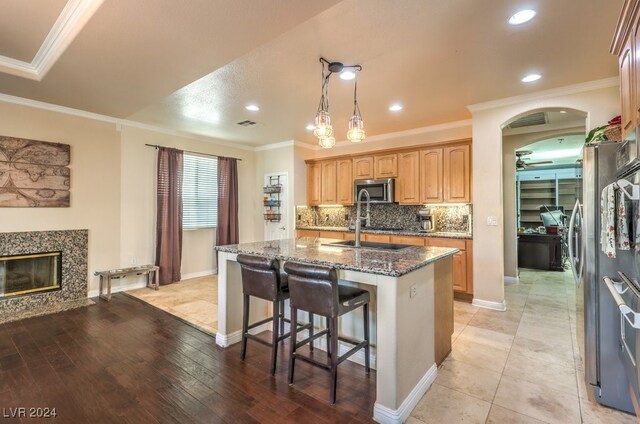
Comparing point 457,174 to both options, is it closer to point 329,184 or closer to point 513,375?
point 329,184

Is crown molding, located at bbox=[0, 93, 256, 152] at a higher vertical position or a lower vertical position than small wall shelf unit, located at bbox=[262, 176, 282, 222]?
higher

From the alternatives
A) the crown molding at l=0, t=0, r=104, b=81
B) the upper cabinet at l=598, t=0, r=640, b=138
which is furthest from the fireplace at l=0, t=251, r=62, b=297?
the upper cabinet at l=598, t=0, r=640, b=138

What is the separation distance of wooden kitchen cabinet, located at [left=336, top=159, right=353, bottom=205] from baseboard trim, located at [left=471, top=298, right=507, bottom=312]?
2.64 metres

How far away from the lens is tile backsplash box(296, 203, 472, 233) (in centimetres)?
Answer: 500

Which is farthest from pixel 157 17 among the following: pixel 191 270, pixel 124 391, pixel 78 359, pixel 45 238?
pixel 191 270

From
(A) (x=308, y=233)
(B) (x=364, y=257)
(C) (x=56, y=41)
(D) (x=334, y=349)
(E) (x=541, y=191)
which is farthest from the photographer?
(E) (x=541, y=191)

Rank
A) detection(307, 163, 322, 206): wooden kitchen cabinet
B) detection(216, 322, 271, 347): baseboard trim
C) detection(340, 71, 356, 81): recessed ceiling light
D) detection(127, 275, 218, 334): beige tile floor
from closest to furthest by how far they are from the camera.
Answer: detection(216, 322, 271, 347): baseboard trim
detection(340, 71, 356, 81): recessed ceiling light
detection(127, 275, 218, 334): beige tile floor
detection(307, 163, 322, 206): wooden kitchen cabinet

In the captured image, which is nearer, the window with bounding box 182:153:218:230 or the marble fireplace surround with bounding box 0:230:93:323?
the marble fireplace surround with bounding box 0:230:93:323

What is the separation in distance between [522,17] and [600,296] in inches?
79.5

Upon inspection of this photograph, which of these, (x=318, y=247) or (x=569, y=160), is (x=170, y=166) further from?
(x=569, y=160)

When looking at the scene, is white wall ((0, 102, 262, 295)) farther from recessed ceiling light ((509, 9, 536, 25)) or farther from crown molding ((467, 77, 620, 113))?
recessed ceiling light ((509, 9, 536, 25))

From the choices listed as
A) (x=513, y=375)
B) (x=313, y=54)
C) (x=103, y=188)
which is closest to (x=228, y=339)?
(x=513, y=375)

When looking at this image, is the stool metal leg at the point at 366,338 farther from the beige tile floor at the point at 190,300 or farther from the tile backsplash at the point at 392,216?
the tile backsplash at the point at 392,216

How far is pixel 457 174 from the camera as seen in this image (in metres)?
4.68
